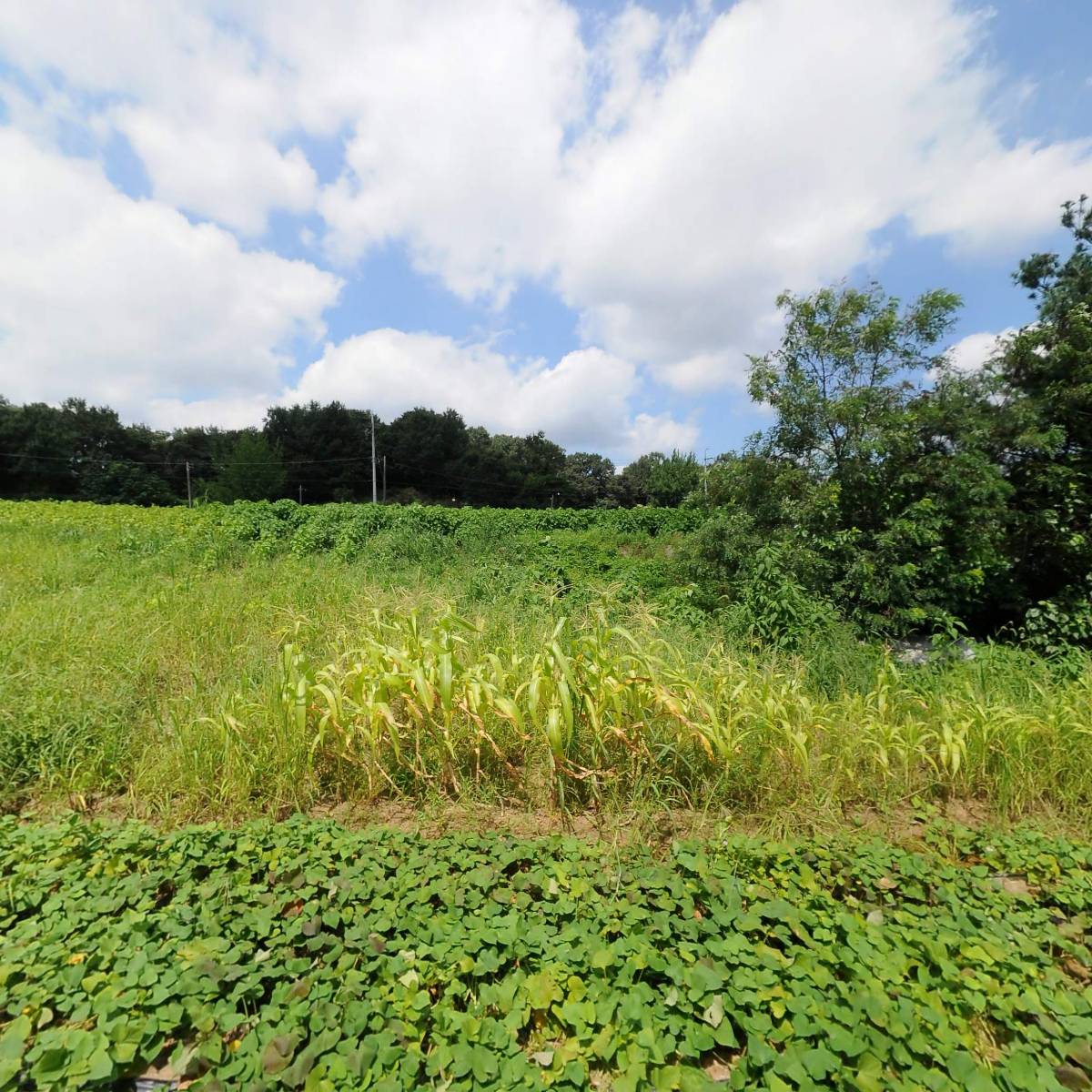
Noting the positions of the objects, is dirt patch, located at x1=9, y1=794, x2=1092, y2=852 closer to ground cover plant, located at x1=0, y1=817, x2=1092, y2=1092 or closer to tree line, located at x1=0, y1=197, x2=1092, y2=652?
ground cover plant, located at x1=0, y1=817, x2=1092, y2=1092

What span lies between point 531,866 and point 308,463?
48169 mm

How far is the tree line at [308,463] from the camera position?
127 feet

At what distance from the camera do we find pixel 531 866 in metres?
2.46

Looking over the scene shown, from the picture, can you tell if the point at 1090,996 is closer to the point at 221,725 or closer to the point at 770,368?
the point at 221,725

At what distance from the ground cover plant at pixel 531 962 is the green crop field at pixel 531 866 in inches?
0.4

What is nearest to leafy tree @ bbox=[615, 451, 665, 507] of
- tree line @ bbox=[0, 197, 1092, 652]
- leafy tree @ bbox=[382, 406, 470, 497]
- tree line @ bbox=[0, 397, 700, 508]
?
tree line @ bbox=[0, 397, 700, 508]

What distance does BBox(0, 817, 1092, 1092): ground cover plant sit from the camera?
157 cm

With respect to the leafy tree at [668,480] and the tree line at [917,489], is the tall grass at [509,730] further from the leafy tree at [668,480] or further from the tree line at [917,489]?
the leafy tree at [668,480]

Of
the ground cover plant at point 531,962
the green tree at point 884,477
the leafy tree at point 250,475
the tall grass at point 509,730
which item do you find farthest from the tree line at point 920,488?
the leafy tree at point 250,475

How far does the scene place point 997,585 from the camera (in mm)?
7156

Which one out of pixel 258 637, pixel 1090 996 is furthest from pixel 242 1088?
pixel 258 637

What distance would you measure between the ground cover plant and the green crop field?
0.01 metres

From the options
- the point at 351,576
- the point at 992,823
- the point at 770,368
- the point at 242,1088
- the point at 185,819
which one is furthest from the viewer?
the point at 351,576

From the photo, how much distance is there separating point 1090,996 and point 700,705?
5.49 ft
